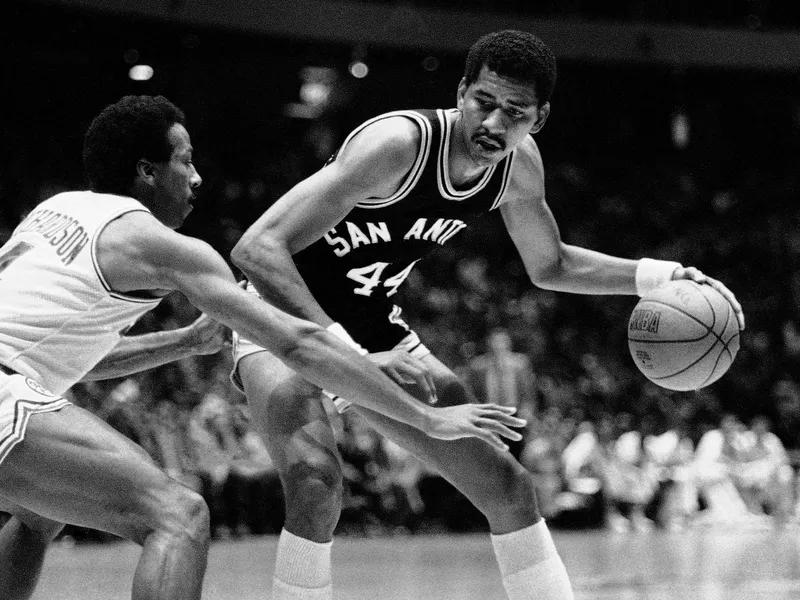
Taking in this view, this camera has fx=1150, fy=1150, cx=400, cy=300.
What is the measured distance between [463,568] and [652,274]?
13.1 ft

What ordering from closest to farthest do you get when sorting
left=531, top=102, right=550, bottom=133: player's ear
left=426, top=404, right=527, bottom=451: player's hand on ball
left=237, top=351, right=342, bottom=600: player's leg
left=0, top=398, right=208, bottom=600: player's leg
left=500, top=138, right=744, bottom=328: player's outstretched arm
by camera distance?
left=0, top=398, right=208, bottom=600: player's leg
left=426, top=404, right=527, bottom=451: player's hand on ball
left=237, top=351, right=342, bottom=600: player's leg
left=531, top=102, right=550, bottom=133: player's ear
left=500, top=138, right=744, bottom=328: player's outstretched arm

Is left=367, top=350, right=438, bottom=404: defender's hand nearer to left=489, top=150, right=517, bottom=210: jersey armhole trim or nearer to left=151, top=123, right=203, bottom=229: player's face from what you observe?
left=151, top=123, right=203, bottom=229: player's face

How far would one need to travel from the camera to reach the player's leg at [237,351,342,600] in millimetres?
3451

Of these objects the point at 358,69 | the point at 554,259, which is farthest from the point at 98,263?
the point at 358,69

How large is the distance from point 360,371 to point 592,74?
18.4 meters

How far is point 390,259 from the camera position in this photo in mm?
3928

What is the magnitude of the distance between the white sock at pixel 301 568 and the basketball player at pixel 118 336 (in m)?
0.62

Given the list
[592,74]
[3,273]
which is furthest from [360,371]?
[592,74]

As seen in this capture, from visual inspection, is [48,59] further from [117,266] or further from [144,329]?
[117,266]

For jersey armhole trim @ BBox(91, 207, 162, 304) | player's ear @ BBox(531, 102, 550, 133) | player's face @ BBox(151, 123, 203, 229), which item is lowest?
jersey armhole trim @ BBox(91, 207, 162, 304)

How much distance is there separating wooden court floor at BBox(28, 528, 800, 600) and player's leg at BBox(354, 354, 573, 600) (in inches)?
94.9

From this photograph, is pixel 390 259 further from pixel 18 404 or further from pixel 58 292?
pixel 18 404

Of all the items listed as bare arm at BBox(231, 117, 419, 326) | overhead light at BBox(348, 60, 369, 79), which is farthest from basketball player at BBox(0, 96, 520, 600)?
overhead light at BBox(348, 60, 369, 79)

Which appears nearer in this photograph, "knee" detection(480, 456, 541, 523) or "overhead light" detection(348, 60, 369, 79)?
"knee" detection(480, 456, 541, 523)
